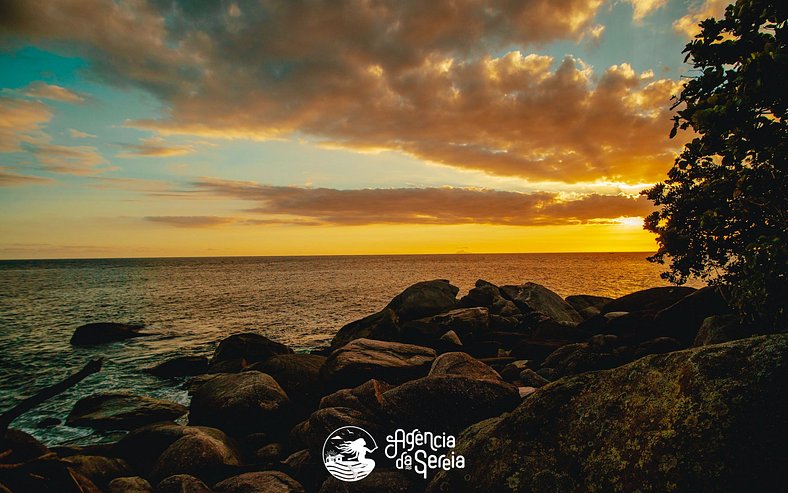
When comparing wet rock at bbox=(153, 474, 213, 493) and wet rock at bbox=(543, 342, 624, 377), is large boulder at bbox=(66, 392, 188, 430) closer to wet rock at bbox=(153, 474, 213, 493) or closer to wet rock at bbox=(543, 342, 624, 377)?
wet rock at bbox=(153, 474, 213, 493)

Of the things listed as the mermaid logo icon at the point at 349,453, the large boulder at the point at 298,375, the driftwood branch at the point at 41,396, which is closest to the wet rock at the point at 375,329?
the large boulder at the point at 298,375

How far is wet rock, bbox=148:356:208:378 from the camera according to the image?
19422 mm

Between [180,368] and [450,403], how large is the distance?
17.6 m

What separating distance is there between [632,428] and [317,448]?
228 inches

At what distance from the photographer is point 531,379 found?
11.1 meters

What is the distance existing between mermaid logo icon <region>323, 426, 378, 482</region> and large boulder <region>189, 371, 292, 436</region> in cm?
494

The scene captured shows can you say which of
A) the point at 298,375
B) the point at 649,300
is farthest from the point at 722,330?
the point at 298,375

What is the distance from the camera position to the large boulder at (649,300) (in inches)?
746

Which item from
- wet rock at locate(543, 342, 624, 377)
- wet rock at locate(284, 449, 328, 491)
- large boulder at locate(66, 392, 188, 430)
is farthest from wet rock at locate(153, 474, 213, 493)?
wet rock at locate(543, 342, 624, 377)

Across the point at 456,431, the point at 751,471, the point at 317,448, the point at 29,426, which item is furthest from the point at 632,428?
the point at 29,426

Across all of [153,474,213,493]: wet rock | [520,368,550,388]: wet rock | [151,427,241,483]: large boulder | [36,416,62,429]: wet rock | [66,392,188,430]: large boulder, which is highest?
[520,368,550,388]: wet rock

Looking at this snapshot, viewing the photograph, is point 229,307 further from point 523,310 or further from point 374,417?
point 374,417

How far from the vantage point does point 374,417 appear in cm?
796

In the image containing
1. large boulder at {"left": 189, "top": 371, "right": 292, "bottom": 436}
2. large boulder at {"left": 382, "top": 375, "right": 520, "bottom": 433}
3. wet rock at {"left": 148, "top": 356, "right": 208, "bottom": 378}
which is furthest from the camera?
wet rock at {"left": 148, "top": 356, "right": 208, "bottom": 378}
